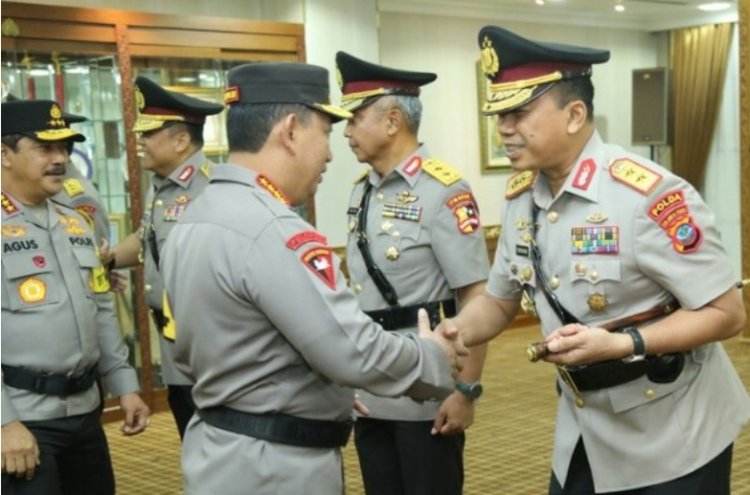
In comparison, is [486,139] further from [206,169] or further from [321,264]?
[321,264]

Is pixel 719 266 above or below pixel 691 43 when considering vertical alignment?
below

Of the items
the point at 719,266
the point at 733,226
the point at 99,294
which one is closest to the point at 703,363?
the point at 719,266

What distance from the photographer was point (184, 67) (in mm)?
6531

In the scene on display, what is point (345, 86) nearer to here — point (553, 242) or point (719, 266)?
point (553, 242)

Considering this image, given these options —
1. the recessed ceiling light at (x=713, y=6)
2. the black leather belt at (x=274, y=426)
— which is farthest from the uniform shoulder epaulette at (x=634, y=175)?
the recessed ceiling light at (x=713, y=6)

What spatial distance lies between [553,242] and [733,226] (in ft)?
28.7

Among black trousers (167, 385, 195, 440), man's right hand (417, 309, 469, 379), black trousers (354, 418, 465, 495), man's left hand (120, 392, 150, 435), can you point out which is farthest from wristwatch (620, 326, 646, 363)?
black trousers (167, 385, 195, 440)

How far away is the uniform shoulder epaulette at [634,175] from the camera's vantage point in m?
2.21

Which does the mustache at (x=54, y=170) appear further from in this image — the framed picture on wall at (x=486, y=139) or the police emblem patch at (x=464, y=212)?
the framed picture on wall at (x=486, y=139)

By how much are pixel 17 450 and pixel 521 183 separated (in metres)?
1.41

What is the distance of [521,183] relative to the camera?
8.37 ft

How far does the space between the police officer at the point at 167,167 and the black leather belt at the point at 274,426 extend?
5.91 feet

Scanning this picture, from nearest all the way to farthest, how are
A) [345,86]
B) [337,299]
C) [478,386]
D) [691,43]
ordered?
[337,299] < [478,386] < [345,86] < [691,43]

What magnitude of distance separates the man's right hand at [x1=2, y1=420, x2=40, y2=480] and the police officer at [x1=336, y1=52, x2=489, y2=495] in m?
0.90
